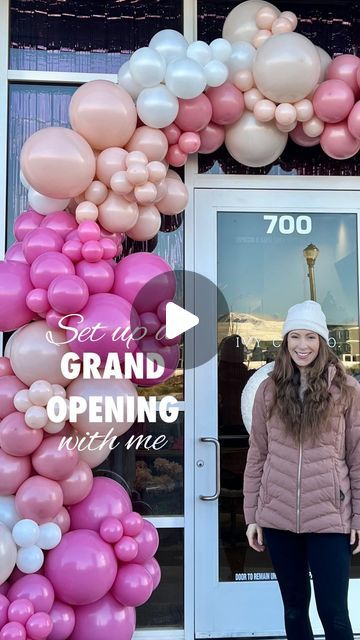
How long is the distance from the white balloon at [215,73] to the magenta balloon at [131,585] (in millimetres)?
1843

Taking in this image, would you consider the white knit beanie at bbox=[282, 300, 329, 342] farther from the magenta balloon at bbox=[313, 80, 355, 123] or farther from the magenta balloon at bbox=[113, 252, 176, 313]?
the magenta balloon at bbox=[313, 80, 355, 123]

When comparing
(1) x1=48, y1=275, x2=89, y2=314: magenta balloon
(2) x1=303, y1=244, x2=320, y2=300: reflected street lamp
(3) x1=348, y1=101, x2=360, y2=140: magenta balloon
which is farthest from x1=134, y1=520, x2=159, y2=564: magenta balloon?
(3) x1=348, y1=101, x2=360, y2=140: magenta balloon

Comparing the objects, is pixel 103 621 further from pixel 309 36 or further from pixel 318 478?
pixel 309 36

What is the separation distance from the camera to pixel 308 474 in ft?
7.47

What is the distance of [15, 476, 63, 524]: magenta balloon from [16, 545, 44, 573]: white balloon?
10 cm

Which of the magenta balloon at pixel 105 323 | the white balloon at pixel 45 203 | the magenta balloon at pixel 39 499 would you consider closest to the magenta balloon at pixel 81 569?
the magenta balloon at pixel 39 499

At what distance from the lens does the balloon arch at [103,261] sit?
2.39 meters

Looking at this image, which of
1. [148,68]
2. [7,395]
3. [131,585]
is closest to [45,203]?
[148,68]

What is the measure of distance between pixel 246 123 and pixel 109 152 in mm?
637

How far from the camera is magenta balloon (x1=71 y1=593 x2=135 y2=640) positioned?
7.89 feet

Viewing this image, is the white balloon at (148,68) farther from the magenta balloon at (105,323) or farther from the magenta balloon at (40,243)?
the magenta balloon at (105,323)

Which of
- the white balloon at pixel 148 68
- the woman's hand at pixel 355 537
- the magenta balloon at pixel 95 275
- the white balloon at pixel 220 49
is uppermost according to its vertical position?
the white balloon at pixel 220 49

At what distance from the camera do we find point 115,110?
2.62m

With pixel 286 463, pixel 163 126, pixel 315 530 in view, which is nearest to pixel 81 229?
pixel 163 126
